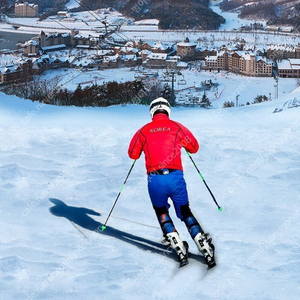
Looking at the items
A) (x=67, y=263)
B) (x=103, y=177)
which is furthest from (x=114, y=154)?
(x=67, y=263)

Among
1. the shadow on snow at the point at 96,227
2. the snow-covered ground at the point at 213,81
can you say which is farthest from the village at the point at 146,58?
the shadow on snow at the point at 96,227

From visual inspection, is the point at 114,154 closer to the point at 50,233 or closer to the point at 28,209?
the point at 28,209

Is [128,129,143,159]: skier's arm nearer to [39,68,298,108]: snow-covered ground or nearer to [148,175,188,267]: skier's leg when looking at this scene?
[148,175,188,267]: skier's leg

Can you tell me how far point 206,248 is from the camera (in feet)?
7.54

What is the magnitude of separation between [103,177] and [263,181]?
3.86ft

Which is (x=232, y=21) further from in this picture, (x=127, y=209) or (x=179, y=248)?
(x=179, y=248)

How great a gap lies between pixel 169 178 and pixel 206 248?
375 millimetres

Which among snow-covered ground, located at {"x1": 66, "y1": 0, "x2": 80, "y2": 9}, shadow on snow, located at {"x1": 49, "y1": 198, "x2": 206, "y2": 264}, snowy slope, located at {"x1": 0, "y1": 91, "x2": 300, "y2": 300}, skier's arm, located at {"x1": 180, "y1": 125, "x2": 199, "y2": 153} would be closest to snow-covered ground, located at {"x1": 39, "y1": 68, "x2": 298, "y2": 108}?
snowy slope, located at {"x1": 0, "y1": 91, "x2": 300, "y2": 300}

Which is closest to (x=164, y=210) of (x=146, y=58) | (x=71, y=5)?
(x=146, y=58)

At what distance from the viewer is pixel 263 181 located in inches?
140

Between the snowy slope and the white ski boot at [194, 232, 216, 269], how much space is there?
0.13 feet

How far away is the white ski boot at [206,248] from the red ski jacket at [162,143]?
351 mm

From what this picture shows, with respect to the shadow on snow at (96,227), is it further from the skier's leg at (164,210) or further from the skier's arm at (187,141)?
the skier's arm at (187,141)

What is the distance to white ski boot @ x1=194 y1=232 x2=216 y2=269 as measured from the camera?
228cm
